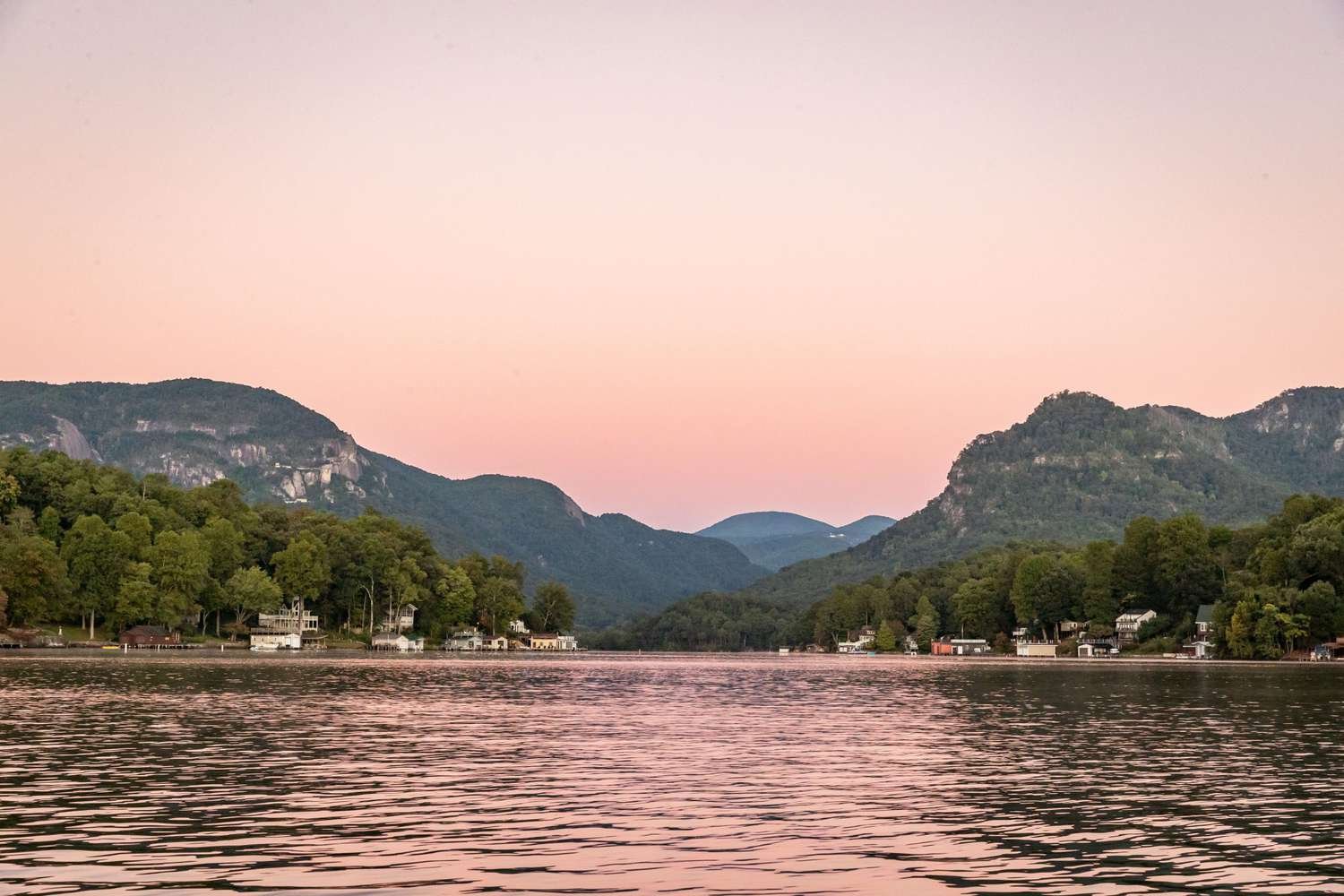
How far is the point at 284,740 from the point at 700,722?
810 inches

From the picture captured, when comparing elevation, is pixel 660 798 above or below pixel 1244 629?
below

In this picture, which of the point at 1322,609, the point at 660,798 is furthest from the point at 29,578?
the point at 660,798

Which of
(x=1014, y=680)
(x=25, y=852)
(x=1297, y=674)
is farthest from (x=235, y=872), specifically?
(x=1297, y=674)

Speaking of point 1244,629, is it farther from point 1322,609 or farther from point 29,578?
point 29,578

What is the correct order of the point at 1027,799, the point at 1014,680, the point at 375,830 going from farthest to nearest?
1. the point at 1014,680
2. the point at 1027,799
3. the point at 375,830

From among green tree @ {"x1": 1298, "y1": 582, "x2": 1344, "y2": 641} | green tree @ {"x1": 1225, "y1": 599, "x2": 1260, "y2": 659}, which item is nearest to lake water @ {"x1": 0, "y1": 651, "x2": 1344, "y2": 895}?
green tree @ {"x1": 1298, "y1": 582, "x2": 1344, "y2": 641}

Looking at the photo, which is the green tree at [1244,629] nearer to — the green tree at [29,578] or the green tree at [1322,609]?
the green tree at [1322,609]

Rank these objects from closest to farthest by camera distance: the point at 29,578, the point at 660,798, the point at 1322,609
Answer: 1. the point at 660,798
2. the point at 1322,609
3. the point at 29,578

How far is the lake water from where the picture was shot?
24688 millimetres

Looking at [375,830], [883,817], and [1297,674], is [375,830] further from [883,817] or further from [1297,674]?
[1297,674]

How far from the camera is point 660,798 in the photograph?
35.1 m

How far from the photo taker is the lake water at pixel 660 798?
24688 mm

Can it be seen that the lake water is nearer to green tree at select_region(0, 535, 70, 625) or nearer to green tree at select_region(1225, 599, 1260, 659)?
green tree at select_region(0, 535, 70, 625)

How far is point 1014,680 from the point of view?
123188mm
